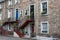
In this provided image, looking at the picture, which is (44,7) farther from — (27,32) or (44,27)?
(27,32)

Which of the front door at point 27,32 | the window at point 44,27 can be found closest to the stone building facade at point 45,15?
the window at point 44,27

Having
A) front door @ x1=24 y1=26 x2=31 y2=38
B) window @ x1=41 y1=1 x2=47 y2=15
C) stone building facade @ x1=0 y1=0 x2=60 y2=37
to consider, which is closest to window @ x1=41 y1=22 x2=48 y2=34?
stone building facade @ x1=0 y1=0 x2=60 y2=37

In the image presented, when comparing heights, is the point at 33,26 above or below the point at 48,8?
below

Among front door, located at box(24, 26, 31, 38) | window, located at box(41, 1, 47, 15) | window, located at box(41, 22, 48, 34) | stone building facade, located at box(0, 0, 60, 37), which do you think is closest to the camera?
stone building facade, located at box(0, 0, 60, 37)

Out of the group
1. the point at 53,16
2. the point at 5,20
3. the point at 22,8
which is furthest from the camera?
the point at 5,20

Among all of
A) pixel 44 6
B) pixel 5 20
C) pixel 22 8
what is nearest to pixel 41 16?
pixel 44 6

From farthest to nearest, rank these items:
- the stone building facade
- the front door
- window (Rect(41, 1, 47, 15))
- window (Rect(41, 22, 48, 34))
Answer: the front door, window (Rect(41, 1, 47, 15)), window (Rect(41, 22, 48, 34)), the stone building facade

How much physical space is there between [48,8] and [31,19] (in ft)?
14.8

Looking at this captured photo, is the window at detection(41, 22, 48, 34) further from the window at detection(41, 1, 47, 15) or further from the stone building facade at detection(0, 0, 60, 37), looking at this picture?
the window at detection(41, 1, 47, 15)

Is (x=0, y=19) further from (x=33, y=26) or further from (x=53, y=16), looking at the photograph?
(x=53, y=16)

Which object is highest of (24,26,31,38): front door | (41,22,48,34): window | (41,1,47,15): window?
(41,1,47,15): window

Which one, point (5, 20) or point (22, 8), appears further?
point (5, 20)

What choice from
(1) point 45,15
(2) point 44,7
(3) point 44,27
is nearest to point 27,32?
(3) point 44,27

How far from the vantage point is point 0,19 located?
144 ft
